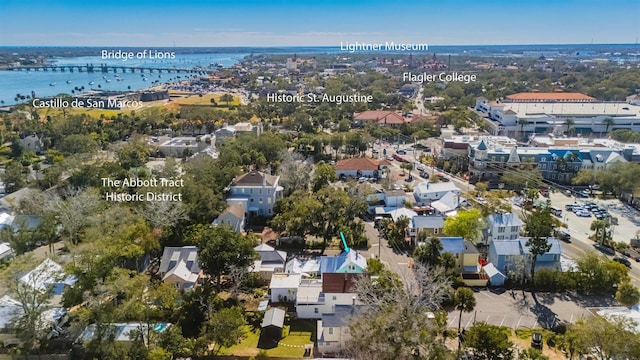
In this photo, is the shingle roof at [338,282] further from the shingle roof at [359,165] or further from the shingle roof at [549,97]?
the shingle roof at [549,97]

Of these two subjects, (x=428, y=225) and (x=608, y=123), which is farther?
(x=608, y=123)

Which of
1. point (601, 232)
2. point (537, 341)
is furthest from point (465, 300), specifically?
point (601, 232)

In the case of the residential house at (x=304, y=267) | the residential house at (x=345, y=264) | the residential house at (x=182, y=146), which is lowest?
the residential house at (x=304, y=267)

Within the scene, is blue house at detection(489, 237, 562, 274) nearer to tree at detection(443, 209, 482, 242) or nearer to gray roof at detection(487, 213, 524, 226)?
tree at detection(443, 209, 482, 242)

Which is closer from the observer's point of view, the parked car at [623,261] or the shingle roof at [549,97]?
the parked car at [623,261]

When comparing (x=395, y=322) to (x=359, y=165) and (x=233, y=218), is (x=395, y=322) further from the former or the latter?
(x=359, y=165)

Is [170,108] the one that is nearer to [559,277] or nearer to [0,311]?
[0,311]

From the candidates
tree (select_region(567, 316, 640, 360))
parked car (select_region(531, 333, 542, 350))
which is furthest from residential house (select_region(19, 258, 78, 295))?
tree (select_region(567, 316, 640, 360))

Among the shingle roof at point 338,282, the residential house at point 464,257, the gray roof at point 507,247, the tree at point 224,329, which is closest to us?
the tree at point 224,329

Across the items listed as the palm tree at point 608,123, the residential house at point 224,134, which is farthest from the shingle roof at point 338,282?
the palm tree at point 608,123
